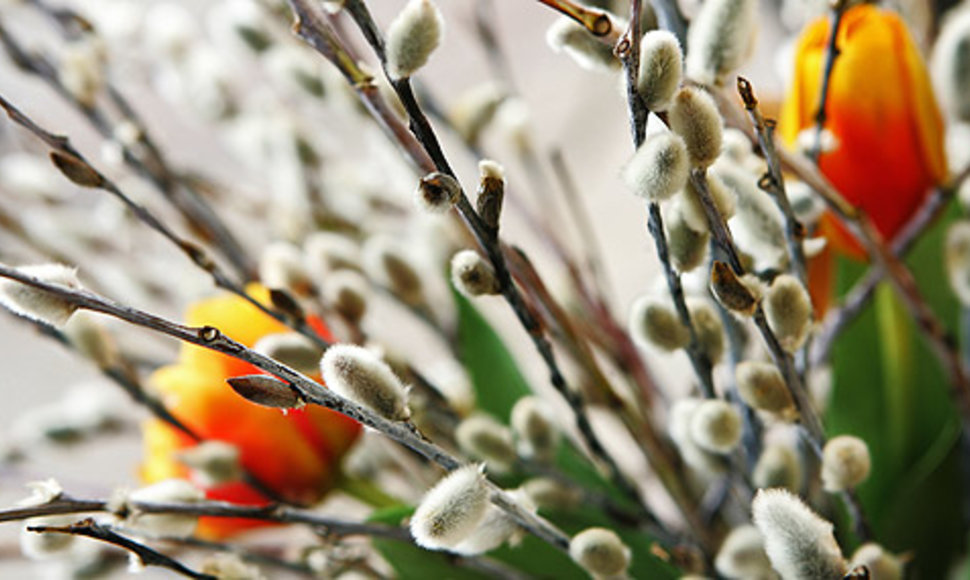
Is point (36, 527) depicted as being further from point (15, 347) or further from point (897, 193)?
point (15, 347)

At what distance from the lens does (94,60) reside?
0.31m

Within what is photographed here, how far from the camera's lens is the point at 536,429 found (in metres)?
Answer: 0.25

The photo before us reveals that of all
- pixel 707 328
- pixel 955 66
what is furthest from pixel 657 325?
pixel 955 66

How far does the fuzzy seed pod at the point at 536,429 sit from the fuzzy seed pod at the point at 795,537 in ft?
0.28

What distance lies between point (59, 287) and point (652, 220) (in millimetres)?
105

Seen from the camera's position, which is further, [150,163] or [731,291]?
[150,163]

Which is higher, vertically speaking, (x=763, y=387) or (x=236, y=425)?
(x=236, y=425)

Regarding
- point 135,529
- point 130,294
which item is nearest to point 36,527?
point 135,529

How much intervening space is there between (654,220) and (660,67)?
0.03m

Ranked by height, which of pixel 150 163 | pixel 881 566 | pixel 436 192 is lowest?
pixel 881 566

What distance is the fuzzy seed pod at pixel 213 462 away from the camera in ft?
0.88

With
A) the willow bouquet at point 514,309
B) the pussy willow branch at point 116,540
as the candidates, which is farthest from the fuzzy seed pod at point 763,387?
the pussy willow branch at point 116,540

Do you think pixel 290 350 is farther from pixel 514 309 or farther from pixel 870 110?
pixel 870 110

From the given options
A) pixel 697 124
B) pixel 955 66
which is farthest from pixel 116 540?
pixel 955 66
